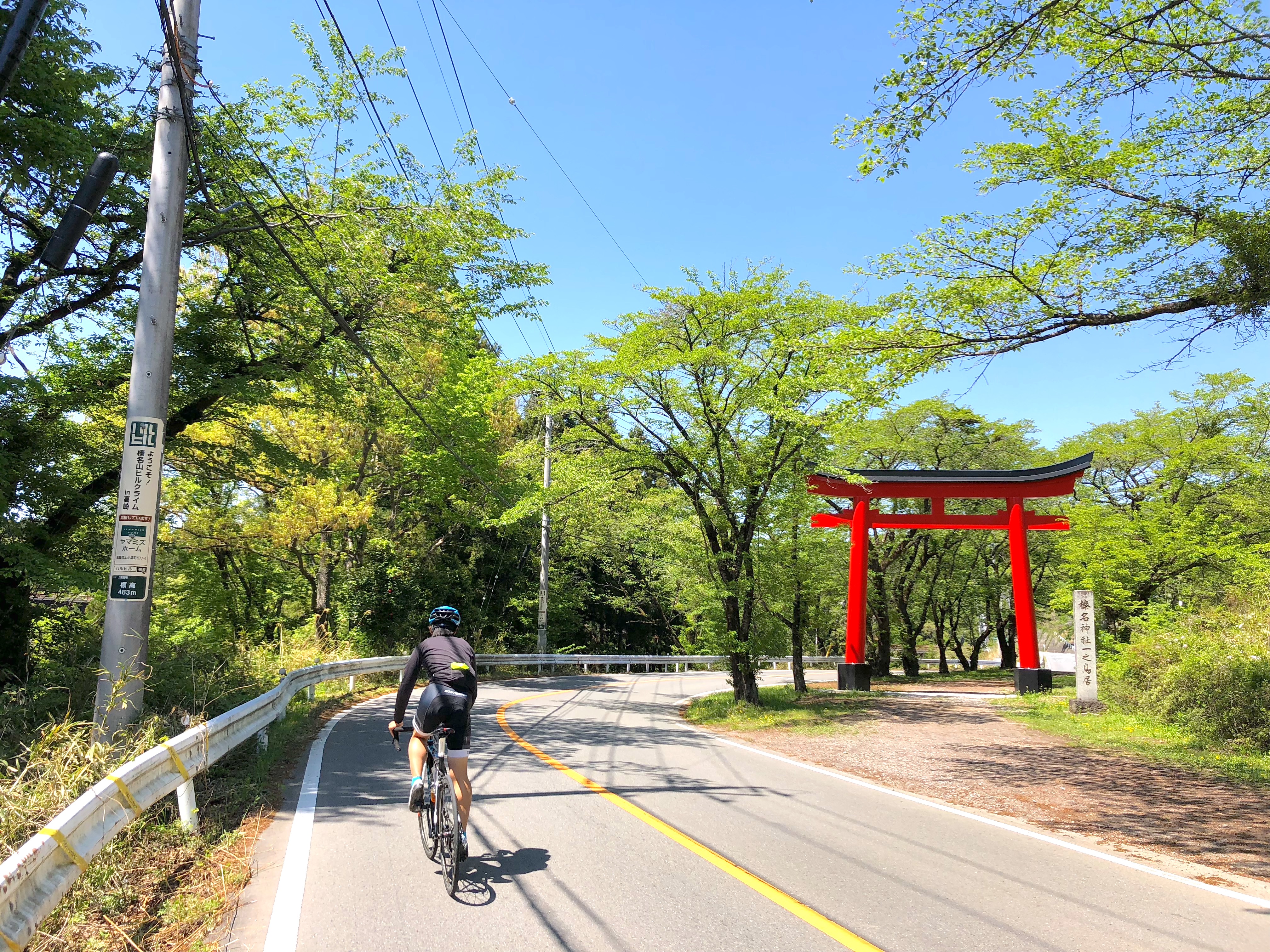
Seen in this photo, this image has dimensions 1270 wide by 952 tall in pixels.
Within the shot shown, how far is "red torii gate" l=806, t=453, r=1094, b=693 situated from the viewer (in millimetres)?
19703

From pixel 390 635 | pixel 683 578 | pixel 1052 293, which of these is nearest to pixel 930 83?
pixel 1052 293

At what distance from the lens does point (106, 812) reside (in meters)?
4.07

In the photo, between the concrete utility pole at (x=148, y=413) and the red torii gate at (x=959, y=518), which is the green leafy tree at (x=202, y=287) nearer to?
the concrete utility pole at (x=148, y=413)

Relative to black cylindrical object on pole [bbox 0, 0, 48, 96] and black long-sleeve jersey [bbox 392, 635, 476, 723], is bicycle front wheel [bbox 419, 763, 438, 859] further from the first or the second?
black cylindrical object on pole [bbox 0, 0, 48, 96]

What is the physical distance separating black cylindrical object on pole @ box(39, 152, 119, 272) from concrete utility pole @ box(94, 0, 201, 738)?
1.21 ft

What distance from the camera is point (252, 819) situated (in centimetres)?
584

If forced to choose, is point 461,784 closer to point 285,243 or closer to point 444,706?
point 444,706

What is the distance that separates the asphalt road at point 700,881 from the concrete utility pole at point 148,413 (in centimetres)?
172

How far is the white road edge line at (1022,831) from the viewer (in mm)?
4992

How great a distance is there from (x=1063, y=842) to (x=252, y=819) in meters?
6.64

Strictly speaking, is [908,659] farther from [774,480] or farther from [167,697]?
[167,697]

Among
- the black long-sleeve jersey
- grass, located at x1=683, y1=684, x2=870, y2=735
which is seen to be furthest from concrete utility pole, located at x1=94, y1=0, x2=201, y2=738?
grass, located at x1=683, y1=684, x2=870, y2=735

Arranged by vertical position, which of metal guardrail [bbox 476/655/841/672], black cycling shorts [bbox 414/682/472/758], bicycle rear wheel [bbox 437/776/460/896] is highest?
black cycling shorts [bbox 414/682/472/758]

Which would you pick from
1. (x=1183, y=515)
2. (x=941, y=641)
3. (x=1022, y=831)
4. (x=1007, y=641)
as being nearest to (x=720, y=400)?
(x=1022, y=831)
